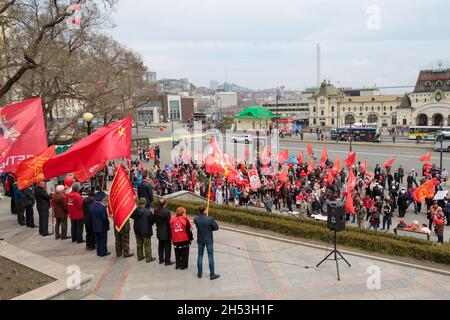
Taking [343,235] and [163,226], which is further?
[343,235]

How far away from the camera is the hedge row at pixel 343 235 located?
9.23 metres

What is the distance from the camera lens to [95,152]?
372 inches

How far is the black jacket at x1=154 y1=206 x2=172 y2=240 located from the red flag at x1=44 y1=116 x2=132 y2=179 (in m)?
1.98

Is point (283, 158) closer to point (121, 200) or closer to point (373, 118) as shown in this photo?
point (121, 200)

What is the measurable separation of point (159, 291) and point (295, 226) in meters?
5.02

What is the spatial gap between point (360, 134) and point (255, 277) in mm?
47299

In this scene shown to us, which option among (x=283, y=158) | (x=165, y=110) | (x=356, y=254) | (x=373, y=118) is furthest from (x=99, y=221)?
(x=165, y=110)

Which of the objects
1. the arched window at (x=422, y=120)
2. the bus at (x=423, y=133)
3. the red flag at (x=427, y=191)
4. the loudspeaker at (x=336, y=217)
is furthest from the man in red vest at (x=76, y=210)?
the arched window at (x=422, y=120)

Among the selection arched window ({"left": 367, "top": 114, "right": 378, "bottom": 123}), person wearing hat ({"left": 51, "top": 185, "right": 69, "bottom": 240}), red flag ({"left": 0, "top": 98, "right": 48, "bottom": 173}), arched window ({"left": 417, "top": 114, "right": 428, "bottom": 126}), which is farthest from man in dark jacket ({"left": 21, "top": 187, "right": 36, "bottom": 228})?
arched window ({"left": 367, "top": 114, "right": 378, "bottom": 123})

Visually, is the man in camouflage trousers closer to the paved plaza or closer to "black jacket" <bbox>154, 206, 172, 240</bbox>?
the paved plaza

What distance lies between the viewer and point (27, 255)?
332 inches

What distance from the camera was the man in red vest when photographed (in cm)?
995

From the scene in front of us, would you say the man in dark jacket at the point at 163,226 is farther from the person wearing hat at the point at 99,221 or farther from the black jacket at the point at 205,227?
the person wearing hat at the point at 99,221
